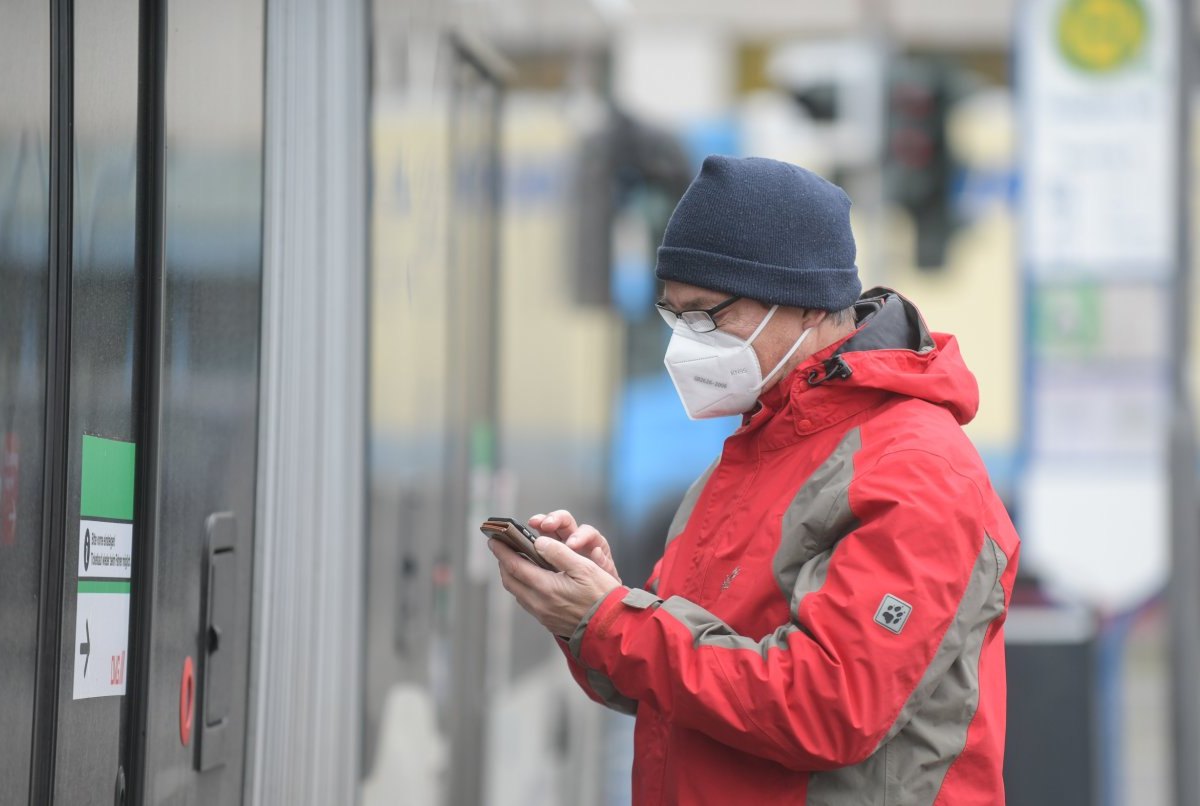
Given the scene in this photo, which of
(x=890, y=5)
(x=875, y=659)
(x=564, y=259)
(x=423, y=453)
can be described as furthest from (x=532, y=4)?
(x=890, y=5)

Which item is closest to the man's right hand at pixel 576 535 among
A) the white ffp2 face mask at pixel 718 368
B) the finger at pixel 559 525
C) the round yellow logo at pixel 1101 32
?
the finger at pixel 559 525

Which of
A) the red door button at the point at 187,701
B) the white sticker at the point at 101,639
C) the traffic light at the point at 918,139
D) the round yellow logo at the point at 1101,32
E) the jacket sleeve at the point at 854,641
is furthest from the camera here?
the traffic light at the point at 918,139

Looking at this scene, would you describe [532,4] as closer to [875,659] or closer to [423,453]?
[423,453]

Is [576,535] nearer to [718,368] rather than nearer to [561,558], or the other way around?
[561,558]

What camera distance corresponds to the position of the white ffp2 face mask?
2.17 meters

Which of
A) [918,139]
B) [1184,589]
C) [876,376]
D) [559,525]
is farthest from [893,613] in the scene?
[918,139]

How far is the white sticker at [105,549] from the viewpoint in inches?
80.3

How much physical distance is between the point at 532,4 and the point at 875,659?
3.36 metres

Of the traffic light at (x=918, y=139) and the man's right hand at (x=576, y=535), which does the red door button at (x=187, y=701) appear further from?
the traffic light at (x=918, y=139)

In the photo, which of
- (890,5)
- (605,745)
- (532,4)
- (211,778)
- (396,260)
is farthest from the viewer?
(890,5)

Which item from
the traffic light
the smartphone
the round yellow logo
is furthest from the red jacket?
the traffic light

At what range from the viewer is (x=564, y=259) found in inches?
218

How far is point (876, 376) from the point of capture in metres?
2.05

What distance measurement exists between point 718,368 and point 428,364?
5.11 feet
